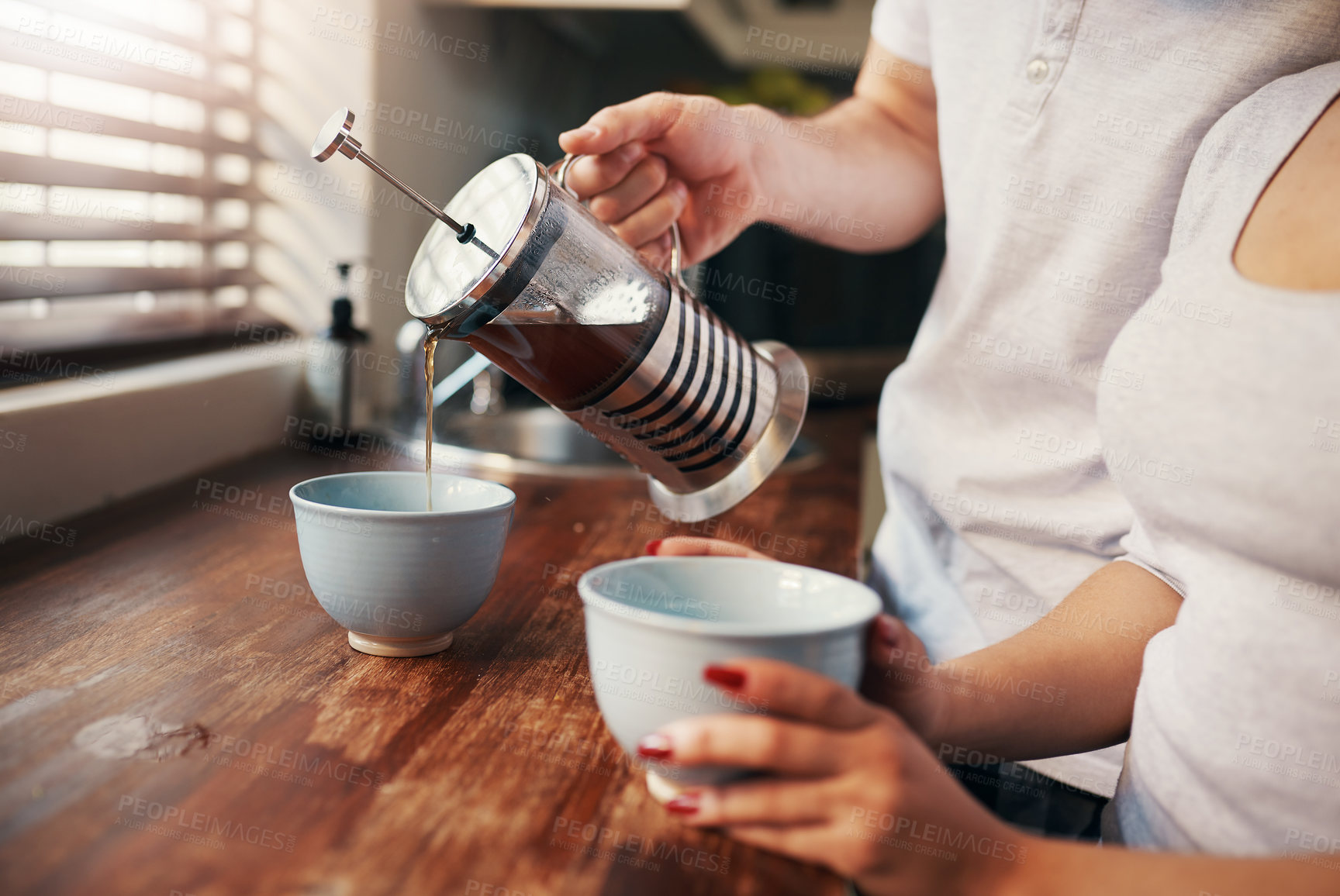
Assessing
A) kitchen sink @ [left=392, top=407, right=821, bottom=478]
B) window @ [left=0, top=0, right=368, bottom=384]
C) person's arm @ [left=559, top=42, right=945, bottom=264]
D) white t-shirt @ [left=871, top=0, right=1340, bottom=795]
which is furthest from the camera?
kitchen sink @ [left=392, top=407, right=821, bottom=478]

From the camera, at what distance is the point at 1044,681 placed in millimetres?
649

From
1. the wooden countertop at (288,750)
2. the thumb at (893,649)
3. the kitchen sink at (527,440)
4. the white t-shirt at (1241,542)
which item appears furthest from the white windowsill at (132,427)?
the white t-shirt at (1241,542)

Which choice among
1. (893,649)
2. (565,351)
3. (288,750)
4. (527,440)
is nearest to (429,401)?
(565,351)

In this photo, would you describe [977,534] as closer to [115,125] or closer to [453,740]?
[453,740]

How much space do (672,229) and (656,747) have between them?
557 millimetres

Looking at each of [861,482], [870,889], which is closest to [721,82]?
[861,482]

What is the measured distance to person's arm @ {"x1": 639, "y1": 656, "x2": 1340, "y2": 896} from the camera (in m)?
0.44

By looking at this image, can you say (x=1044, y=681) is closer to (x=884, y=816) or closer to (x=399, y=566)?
(x=884, y=816)

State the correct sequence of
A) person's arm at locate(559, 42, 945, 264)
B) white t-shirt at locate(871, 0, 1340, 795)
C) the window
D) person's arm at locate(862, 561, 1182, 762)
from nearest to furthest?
person's arm at locate(862, 561, 1182, 762), white t-shirt at locate(871, 0, 1340, 795), person's arm at locate(559, 42, 945, 264), the window

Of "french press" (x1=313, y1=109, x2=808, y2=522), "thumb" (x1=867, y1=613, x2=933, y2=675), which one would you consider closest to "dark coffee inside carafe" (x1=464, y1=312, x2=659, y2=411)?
"french press" (x1=313, y1=109, x2=808, y2=522)

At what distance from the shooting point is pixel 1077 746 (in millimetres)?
662

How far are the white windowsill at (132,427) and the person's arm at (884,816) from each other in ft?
2.43

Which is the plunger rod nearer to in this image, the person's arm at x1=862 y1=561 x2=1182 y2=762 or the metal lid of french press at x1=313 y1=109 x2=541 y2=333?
the metal lid of french press at x1=313 y1=109 x2=541 y2=333

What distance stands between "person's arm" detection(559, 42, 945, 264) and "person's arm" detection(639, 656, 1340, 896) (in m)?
0.52
